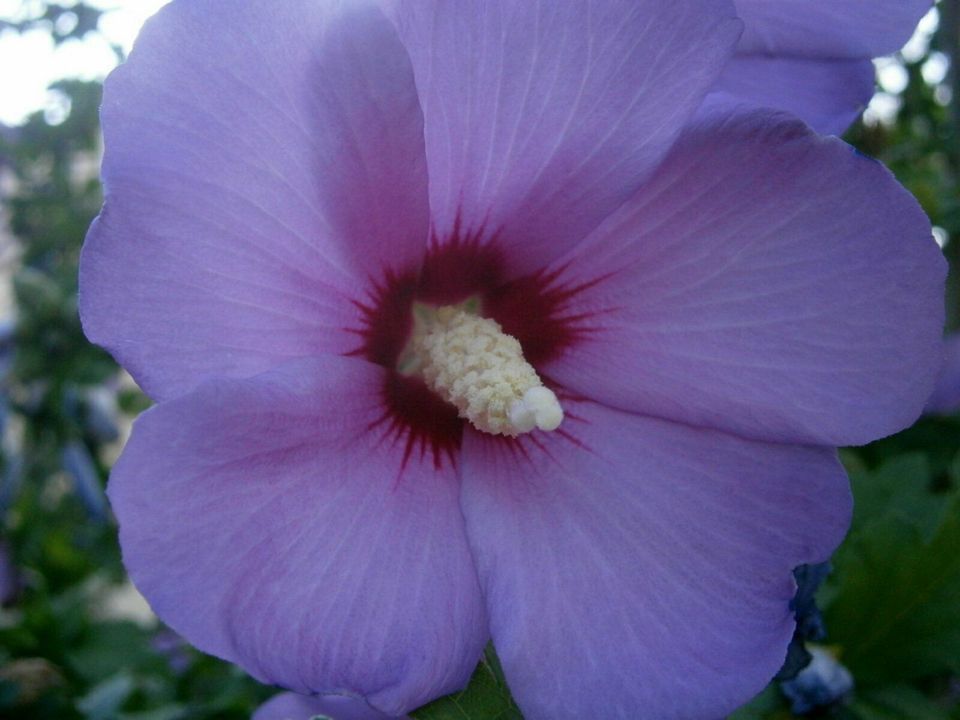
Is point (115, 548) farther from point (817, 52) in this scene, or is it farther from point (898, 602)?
point (817, 52)

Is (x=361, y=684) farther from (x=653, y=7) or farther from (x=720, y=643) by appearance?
(x=653, y=7)

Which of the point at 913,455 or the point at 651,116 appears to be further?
the point at 913,455

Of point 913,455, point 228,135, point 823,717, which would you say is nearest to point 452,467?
point 228,135

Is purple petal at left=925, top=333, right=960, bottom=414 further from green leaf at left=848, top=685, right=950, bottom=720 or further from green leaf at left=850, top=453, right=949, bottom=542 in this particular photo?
green leaf at left=848, top=685, right=950, bottom=720

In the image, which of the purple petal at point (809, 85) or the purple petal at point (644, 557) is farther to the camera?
the purple petal at point (809, 85)

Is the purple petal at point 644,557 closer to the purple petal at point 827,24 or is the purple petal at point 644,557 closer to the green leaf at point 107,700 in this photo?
the purple petal at point 827,24

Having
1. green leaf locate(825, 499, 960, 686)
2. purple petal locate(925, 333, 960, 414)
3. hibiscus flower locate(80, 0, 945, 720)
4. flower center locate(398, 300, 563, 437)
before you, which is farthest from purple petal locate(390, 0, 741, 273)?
purple petal locate(925, 333, 960, 414)

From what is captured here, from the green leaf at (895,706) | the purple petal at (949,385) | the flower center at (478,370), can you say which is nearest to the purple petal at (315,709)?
the flower center at (478,370)
